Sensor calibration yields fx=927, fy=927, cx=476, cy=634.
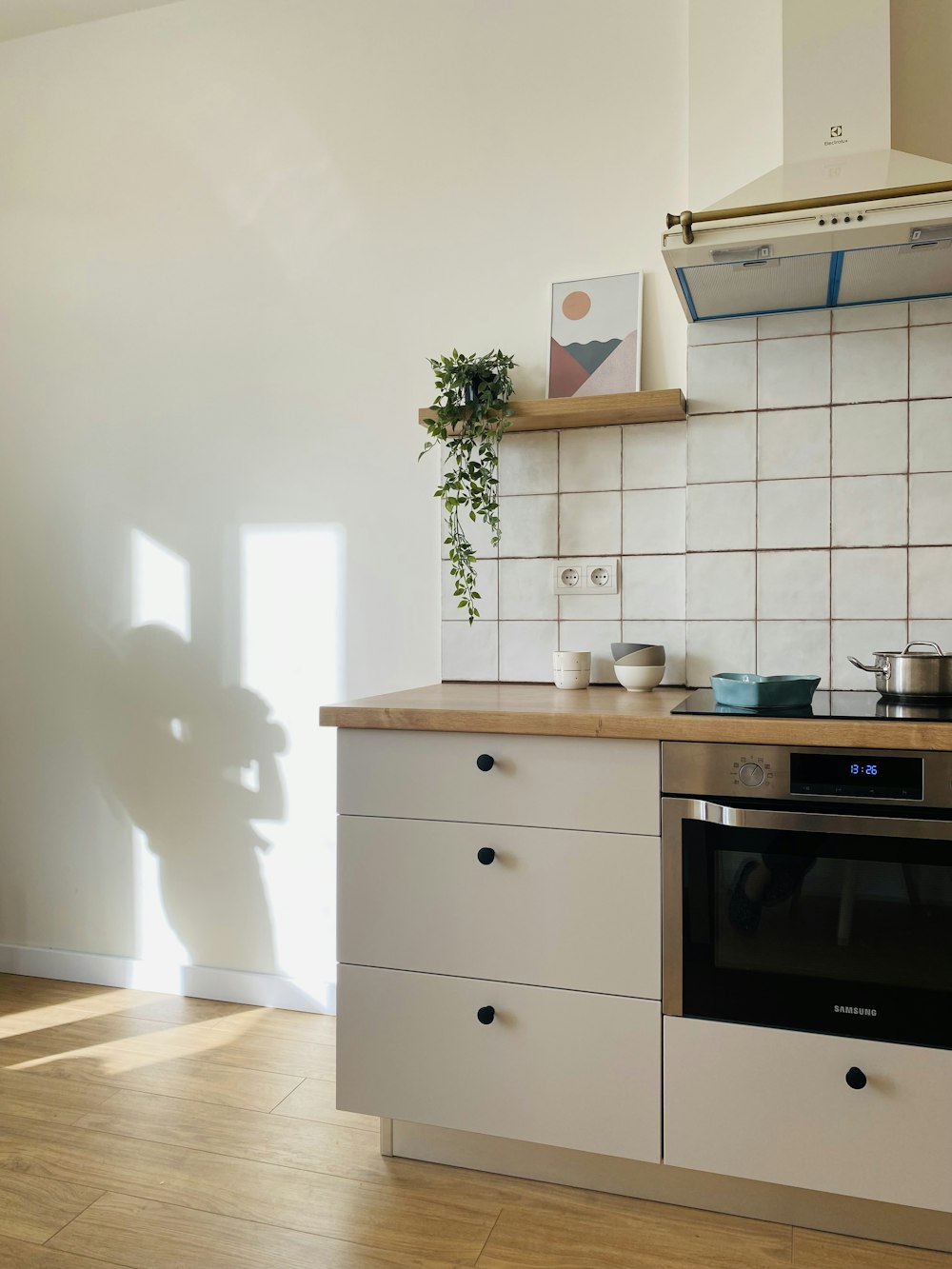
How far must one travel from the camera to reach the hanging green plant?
2.21 metres

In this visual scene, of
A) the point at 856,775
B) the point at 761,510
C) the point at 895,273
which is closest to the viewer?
the point at 856,775

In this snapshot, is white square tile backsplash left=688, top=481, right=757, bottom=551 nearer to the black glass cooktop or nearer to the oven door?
the black glass cooktop

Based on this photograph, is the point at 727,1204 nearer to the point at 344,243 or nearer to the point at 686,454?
the point at 686,454

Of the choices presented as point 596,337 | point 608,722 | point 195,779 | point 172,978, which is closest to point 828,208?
point 596,337

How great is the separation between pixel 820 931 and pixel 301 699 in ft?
4.97

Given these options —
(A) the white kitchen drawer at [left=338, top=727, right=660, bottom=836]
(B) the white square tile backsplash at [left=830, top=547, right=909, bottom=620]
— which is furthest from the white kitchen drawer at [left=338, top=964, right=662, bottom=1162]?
(B) the white square tile backsplash at [left=830, top=547, right=909, bottom=620]

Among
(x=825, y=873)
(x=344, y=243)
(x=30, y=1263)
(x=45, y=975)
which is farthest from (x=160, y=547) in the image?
(x=825, y=873)

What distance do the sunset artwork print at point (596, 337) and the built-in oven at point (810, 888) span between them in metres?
1.03

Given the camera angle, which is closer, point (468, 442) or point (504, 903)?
point (504, 903)

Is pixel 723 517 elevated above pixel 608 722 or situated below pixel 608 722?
above

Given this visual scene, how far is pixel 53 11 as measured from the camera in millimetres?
2719

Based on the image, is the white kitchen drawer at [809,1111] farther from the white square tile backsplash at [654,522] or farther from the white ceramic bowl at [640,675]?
the white square tile backsplash at [654,522]

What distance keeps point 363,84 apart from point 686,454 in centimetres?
136

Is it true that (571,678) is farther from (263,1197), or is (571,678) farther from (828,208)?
(263,1197)
